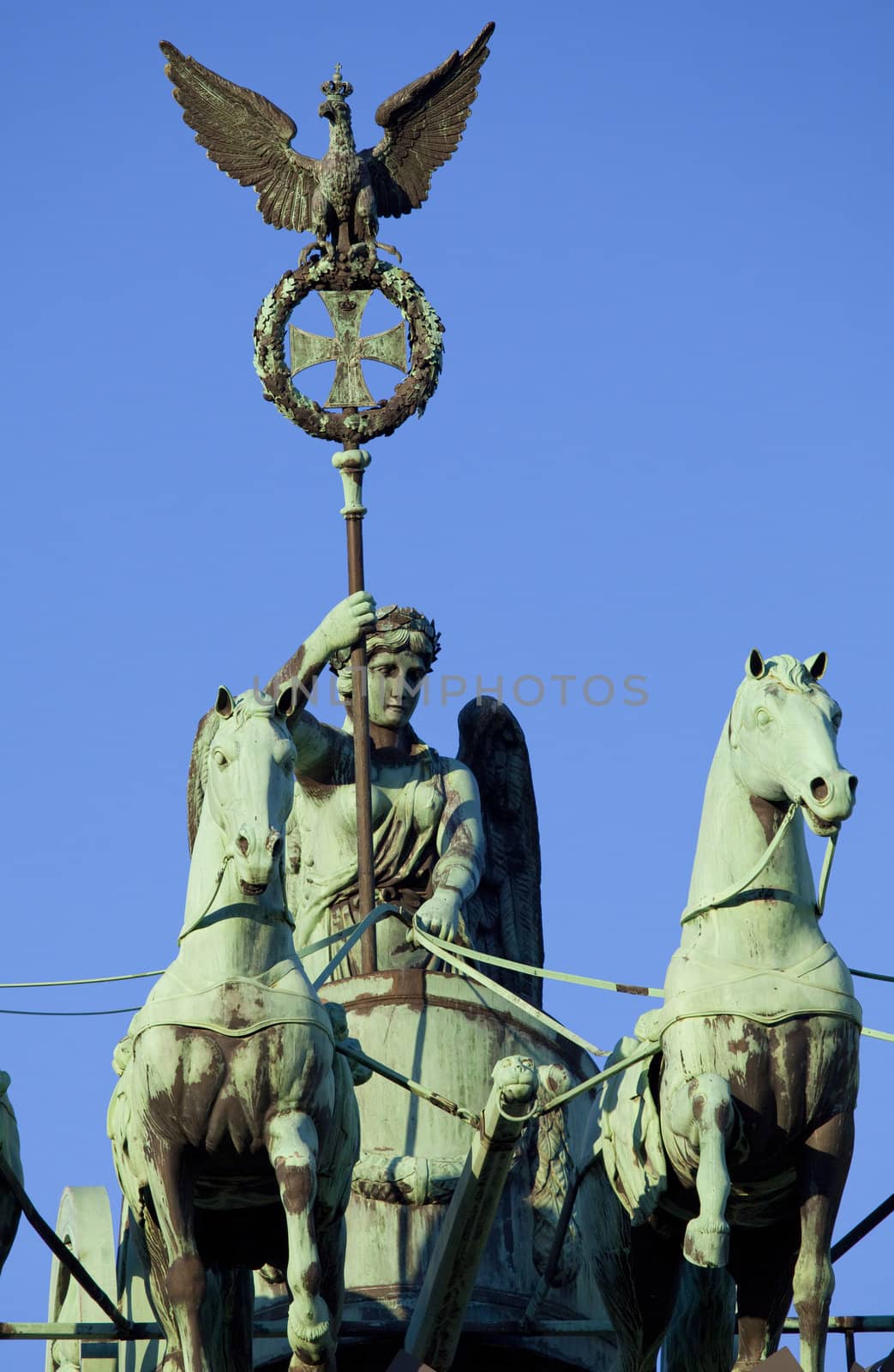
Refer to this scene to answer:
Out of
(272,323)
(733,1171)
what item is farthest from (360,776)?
(733,1171)

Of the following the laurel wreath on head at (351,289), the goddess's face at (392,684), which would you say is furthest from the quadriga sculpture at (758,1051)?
the laurel wreath on head at (351,289)

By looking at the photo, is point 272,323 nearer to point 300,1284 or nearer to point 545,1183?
point 545,1183

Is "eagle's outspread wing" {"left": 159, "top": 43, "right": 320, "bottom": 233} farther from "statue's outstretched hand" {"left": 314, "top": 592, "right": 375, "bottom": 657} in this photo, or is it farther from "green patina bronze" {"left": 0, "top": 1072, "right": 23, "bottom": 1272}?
"green patina bronze" {"left": 0, "top": 1072, "right": 23, "bottom": 1272}

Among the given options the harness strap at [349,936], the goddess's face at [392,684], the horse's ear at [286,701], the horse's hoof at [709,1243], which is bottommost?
the horse's hoof at [709,1243]

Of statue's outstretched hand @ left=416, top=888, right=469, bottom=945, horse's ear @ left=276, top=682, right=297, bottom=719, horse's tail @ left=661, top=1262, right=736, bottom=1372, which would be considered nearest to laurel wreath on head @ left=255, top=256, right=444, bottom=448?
statue's outstretched hand @ left=416, top=888, right=469, bottom=945

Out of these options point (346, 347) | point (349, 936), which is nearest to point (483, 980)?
point (349, 936)

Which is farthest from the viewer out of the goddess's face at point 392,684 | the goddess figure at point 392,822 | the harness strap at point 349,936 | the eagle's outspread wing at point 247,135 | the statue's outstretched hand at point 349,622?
the eagle's outspread wing at point 247,135

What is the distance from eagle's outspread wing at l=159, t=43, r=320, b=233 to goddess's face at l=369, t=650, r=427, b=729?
109 inches

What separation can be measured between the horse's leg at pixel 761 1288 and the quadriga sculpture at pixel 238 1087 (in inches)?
73.0

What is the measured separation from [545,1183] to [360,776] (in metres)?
2.39

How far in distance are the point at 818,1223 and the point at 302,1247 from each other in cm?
222

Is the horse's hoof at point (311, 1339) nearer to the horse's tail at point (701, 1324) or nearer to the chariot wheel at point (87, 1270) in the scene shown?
the horse's tail at point (701, 1324)

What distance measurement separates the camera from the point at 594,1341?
1917 centimetres

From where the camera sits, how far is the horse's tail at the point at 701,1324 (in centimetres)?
1733
